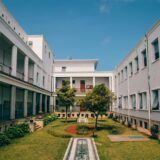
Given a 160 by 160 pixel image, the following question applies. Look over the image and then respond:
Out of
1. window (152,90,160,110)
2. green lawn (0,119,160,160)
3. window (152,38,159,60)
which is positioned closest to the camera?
green lawn (0,119,160,160)

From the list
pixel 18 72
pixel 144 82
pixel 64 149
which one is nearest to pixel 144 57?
pixel 144 82

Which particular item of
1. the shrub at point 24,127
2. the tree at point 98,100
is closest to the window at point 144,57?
the tree at point 98,100

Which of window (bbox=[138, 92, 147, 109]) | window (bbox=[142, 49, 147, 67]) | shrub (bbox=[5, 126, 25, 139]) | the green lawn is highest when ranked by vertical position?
window (bbox=[142, 49, 147, 67])

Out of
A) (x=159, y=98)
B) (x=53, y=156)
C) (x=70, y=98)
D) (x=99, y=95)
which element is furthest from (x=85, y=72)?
(x=53, y=156)

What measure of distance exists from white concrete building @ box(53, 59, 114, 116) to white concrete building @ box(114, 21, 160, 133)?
1349 cm

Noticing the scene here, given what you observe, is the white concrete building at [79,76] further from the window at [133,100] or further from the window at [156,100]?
the window at [156,100]

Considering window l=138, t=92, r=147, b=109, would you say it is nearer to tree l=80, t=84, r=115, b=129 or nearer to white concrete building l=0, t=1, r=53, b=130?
tree l=80, t=84, r=115, b=129

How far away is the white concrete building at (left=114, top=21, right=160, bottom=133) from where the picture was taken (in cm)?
1745

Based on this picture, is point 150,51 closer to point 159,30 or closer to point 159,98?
point 159,30

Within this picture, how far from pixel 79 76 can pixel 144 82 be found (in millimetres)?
21938

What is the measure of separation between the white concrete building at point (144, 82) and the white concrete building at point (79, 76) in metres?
13.5

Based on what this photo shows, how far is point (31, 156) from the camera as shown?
36.4ft

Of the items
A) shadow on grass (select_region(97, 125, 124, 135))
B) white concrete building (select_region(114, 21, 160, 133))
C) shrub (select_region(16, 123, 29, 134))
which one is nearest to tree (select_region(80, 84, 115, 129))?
shadow on grass (select_region(97, 125, 124, 135))

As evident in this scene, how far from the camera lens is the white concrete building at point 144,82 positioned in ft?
57.3
